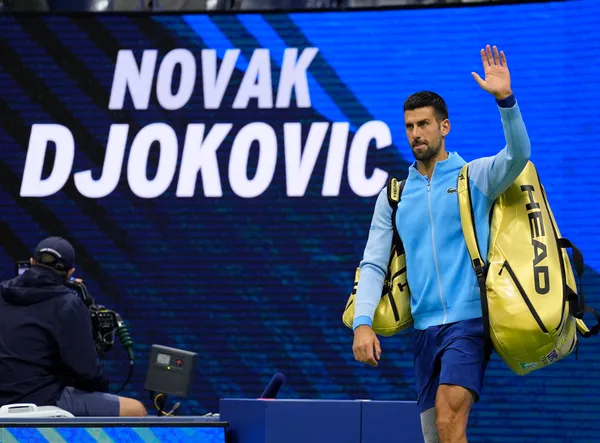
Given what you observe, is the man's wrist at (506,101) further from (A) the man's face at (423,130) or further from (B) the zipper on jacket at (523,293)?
(B) the zipper on jacket at (523,293)

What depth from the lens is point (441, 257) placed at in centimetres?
388

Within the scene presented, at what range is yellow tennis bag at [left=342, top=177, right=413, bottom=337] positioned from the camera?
403 centimetres

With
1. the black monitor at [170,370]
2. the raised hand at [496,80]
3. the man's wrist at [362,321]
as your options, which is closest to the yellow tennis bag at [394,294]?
the man's wrist at [362,321]

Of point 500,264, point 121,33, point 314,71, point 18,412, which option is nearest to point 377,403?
point 500,264

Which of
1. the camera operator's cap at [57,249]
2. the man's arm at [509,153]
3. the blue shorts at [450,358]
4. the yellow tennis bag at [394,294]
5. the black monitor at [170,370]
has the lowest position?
the black monitor at [170,370]

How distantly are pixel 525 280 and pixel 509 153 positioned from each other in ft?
1.37

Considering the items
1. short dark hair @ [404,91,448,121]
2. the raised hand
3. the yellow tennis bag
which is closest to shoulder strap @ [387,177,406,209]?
the yellow tennis bag

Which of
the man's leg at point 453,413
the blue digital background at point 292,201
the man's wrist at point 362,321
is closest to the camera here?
the man's leg at point 453,413

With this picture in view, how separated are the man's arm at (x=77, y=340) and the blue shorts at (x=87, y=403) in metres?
0.12

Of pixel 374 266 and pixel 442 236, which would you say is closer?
pixel 442 236

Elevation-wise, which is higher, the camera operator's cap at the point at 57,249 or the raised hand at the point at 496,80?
the raised hand at the point at 496,80

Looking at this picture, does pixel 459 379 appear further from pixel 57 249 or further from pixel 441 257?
pixel 57 249

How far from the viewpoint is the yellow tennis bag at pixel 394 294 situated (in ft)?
13.2

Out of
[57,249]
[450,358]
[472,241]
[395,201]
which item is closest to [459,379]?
[450,358]
